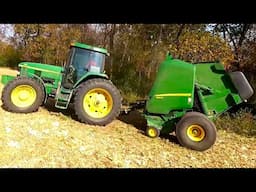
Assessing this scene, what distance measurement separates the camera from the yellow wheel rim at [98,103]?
6453 millimetres

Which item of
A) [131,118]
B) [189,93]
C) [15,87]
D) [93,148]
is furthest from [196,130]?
[15,87]

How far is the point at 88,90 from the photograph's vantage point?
6.36 metres

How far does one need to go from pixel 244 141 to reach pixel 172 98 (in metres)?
1.96

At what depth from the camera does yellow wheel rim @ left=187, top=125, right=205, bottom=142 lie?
564 centimetres

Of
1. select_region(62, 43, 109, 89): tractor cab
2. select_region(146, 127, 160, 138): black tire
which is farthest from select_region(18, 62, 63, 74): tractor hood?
select_region(146, 127, 160, 138): black tire

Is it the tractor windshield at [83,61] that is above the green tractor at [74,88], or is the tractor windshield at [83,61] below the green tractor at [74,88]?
above

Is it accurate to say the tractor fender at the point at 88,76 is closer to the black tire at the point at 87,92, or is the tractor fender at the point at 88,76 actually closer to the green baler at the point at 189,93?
the black tire at the point at 87,92

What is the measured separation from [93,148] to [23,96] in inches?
91.4

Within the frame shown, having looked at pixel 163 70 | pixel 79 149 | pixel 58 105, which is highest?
pixel 163 70

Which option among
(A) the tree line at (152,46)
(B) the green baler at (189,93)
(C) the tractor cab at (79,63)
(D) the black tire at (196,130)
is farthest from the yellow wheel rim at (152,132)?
(A) the tree line at (152,46)

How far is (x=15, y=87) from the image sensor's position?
6.44 meters

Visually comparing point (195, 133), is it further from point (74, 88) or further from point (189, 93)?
point (74, 88)
